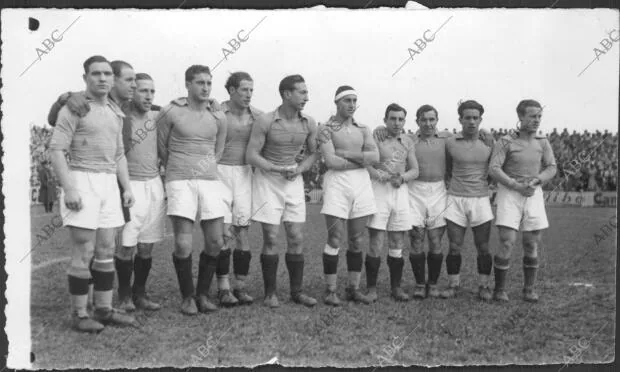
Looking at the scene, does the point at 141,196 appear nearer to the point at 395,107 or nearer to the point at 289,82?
the point at 289,82

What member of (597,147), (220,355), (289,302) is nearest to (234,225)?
(289,302)

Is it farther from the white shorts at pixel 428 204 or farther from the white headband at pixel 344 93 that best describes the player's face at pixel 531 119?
the white headband at pixel 344 93

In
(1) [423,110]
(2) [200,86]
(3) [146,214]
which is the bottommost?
(3) [146,214]

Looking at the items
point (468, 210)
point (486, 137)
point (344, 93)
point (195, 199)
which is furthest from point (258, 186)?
point (486, 137)

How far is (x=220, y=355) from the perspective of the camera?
16.1 feet

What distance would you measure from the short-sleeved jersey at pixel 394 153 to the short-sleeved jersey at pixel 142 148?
2.09 metres

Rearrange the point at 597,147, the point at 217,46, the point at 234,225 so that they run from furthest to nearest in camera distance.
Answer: the point at 597,147
the point at 234,225
the point at 217,46

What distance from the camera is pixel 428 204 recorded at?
6.23m

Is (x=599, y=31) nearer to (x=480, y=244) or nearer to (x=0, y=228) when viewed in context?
(x=480, y=244)

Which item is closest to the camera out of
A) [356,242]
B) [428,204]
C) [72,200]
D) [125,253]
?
[72,200]

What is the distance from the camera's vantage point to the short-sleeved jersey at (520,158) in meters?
6.08

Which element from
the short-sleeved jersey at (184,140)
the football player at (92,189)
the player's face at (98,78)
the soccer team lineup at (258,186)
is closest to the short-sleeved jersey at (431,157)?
the soccer team lineup at (258,186)

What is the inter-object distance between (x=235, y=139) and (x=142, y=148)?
84cm

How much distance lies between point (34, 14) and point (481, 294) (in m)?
4.57
